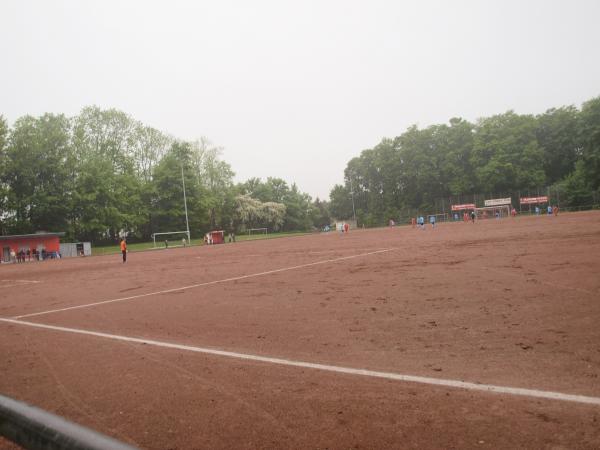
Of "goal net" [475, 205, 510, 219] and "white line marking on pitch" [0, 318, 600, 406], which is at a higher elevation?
"goal net" [475, 205, 510, 219]

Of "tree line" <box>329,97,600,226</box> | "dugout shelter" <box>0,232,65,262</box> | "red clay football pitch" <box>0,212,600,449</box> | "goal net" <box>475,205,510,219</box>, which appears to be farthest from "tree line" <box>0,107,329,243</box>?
"red clay football pitch" <box>0,212,600,449</box>

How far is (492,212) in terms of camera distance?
83438mm

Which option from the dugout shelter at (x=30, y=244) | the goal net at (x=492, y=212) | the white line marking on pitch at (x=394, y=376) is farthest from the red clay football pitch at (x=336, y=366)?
the goal net at (x=492, y=212)

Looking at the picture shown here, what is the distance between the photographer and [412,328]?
19.4 feet

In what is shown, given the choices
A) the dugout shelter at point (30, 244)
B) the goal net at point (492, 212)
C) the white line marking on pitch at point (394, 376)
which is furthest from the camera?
the goal net at point (492, 212)

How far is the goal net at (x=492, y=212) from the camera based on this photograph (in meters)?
78.9

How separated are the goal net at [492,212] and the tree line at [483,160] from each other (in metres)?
5.03

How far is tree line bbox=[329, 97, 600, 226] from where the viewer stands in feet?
275

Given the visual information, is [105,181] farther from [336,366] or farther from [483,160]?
[483,160]

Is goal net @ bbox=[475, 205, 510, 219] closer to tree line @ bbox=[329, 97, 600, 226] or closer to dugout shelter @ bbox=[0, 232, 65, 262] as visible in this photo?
tree line @ bbox=[329, 97, 600, 226]

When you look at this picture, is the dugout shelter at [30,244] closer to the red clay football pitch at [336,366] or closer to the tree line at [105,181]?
the tree line at [105,181]

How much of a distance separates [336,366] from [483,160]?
96742 mm

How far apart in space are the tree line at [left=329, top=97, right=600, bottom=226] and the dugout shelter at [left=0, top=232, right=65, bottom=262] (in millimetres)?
71007

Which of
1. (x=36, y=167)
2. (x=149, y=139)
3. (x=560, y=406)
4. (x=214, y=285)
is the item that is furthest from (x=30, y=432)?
(x=149, y=139)
